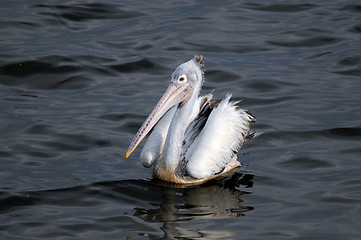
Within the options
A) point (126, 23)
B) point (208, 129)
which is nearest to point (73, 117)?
point (208, 129)

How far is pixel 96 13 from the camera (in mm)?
10969

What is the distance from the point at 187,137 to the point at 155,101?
166 centimetres

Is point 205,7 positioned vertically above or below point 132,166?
above

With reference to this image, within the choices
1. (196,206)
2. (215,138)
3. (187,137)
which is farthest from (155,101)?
(196,206)

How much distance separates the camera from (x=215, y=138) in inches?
246

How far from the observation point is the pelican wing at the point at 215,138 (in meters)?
6.05

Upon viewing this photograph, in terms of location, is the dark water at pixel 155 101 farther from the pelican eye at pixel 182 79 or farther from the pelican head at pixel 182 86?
the pelican eye at pixel 182 79

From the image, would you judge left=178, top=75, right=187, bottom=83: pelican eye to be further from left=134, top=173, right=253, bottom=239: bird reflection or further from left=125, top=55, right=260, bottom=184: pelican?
left=134, top=173, right=253, bottom=239: bird reflection

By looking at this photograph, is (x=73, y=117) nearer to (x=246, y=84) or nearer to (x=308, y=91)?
(x=246, y=84)

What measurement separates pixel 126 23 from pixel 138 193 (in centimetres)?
544

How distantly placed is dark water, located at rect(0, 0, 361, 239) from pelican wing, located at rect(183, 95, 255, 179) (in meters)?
0.19

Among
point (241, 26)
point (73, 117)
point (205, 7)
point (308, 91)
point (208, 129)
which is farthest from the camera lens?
point (205, 7)

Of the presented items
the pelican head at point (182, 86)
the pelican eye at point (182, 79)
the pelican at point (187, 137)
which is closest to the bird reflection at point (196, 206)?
the pelican at point (187, 137)

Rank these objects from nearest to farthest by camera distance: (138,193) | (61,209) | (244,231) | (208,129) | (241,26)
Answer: (244,231) < (61,209) < (138,193) < (208,129) < (241,26)
